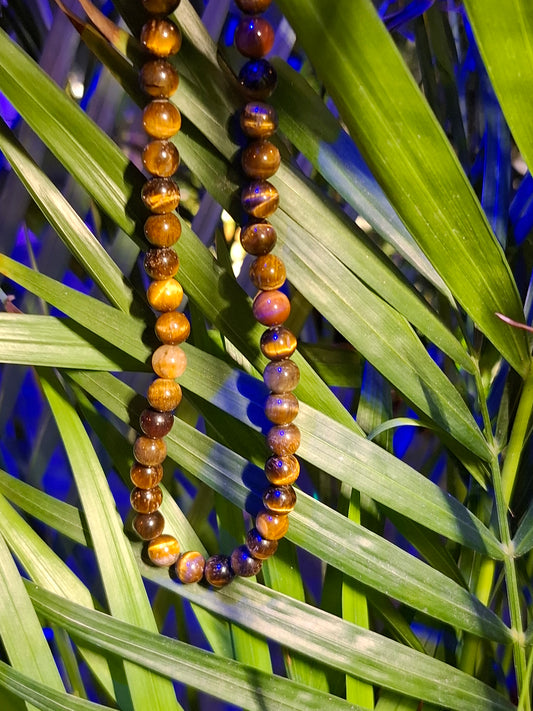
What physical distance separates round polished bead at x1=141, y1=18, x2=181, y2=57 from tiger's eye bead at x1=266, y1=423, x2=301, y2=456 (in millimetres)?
223

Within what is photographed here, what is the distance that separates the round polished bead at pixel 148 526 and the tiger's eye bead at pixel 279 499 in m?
0.08

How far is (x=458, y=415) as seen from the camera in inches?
14.7

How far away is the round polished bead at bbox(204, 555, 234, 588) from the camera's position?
1.28 ft

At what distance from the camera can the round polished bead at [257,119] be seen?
0.32m

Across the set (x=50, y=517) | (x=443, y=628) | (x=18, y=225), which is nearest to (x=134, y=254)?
(x=18, y=225)

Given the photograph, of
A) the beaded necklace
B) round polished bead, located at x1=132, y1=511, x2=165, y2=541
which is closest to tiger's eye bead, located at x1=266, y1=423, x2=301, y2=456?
the beaded necklace

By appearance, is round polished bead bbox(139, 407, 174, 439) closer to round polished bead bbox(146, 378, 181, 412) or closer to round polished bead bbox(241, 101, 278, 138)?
round polished bead bbox(146, 378, 181, 412)

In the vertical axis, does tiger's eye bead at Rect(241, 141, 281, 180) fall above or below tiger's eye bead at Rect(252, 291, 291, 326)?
above

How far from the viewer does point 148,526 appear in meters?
0.39

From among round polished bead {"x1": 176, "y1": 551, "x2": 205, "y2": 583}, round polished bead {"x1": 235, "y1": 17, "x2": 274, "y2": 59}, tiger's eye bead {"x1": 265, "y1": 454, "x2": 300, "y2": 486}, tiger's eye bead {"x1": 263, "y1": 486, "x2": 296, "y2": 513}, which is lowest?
round polished bead {"x1": 176, "y1": 551, "x2": 205, "y2": 583}

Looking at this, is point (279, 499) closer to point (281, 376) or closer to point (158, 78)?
point (281, 376)

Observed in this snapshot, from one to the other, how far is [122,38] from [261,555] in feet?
1.07

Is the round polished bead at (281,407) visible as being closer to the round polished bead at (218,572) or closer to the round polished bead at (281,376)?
the round polished bead at (281,376)

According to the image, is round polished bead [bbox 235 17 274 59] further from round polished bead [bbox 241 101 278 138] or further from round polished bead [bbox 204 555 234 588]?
round polished bead [bbox 204 555 234 588]
